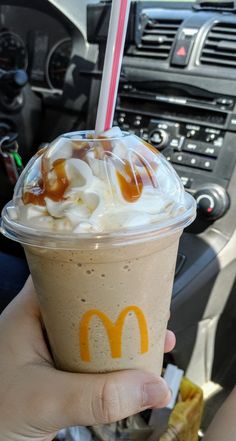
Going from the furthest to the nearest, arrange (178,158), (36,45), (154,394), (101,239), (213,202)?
(36,45)
(178,158)
(213,202)
(154,394)
(101,239)

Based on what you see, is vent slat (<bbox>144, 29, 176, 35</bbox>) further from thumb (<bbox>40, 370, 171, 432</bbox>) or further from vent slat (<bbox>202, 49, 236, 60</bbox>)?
thumb (<bbox>40, 370, 171, 432</bbox>)

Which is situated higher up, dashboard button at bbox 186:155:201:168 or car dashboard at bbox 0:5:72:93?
car dashboard at bbox 0:5:72:93

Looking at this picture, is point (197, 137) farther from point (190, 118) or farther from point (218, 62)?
point (218, 62)

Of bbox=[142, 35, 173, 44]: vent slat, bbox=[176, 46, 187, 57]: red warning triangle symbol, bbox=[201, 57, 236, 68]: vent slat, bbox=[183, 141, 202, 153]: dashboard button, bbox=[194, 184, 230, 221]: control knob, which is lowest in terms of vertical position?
bbox=[194, 184, 230, 221]: control knob

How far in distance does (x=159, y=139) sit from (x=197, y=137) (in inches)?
4.5

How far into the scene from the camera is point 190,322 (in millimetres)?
1481

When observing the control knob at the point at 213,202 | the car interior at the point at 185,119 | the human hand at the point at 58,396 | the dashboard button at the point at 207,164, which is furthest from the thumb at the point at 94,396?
the dashboard button at the point at 207,164

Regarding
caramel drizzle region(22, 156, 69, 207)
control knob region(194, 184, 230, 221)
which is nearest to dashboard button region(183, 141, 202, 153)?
control knob region(194, 184, 230, 221)

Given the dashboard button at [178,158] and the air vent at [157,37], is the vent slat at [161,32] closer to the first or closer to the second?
the air vent at [157,37]

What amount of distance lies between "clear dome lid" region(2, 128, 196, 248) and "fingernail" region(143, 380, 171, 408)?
0.81 feet

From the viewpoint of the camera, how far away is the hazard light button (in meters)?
1.57

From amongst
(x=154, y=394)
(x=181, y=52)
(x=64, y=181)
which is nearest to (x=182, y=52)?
(x=181, y=52)

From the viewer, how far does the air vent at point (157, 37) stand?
5.35ft

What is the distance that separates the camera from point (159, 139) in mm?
1550
